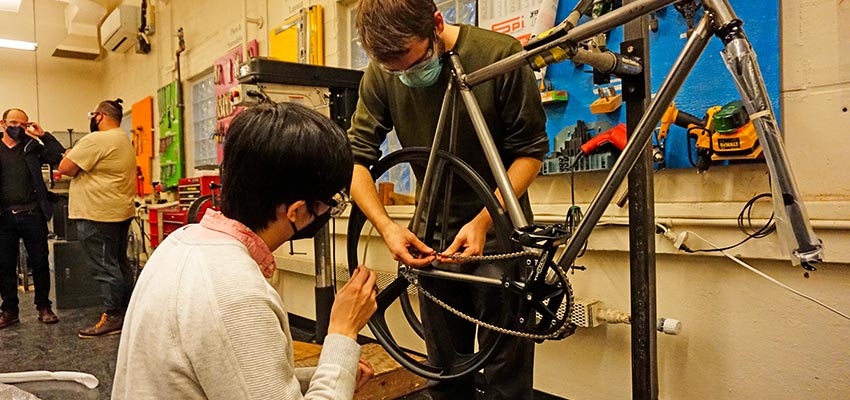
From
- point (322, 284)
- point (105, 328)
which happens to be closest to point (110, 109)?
point (105, 328)

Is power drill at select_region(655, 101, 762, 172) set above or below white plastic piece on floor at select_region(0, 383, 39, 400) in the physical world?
above

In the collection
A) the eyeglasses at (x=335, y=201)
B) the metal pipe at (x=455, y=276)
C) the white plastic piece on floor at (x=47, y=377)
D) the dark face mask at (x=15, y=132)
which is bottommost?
the white plastic piece on floor at (x=47, y=377)

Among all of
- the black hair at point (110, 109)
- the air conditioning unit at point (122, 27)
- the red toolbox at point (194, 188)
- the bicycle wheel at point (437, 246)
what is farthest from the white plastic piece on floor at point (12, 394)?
the air conditioning unit at point (122, 27)

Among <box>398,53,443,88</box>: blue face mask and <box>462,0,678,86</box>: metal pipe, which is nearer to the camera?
<box>462,0,678,86</box>: metal pipe

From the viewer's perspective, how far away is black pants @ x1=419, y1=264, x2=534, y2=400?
1.12 meters

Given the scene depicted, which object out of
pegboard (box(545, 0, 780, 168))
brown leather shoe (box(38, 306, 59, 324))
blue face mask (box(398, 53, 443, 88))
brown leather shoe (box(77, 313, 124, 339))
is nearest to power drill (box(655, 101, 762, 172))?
pegboard (box(545, 0, 780, 168))

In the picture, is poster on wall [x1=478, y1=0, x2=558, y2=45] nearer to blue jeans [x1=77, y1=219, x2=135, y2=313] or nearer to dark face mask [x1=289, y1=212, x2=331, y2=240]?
dark face mask [x1=289, y1=212, x2=331, y2=240]

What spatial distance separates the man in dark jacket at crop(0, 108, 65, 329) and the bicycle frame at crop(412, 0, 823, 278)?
2944 millimetres

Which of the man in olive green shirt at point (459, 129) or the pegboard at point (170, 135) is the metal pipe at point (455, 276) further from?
the pegboard at point (170, 135)

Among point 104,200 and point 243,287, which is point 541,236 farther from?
point 104,200

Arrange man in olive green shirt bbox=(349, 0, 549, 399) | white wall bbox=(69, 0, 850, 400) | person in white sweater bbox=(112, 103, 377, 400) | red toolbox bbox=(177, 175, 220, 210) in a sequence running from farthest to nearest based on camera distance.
Answer: red toolbox bbox=(177, 175, 220, 210) → white wall bbox=(69, 0, 850, 400) → man in olive green shirt bbox=(349, 0, 549, 399) → person in white sweater bbox=(112, 103, 377, 400)

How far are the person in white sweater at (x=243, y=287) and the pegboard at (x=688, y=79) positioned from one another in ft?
3.15

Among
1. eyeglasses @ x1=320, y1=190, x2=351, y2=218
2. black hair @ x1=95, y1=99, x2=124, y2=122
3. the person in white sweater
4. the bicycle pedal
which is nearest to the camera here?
the person in white sweater

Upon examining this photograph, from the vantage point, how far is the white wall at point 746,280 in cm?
120
